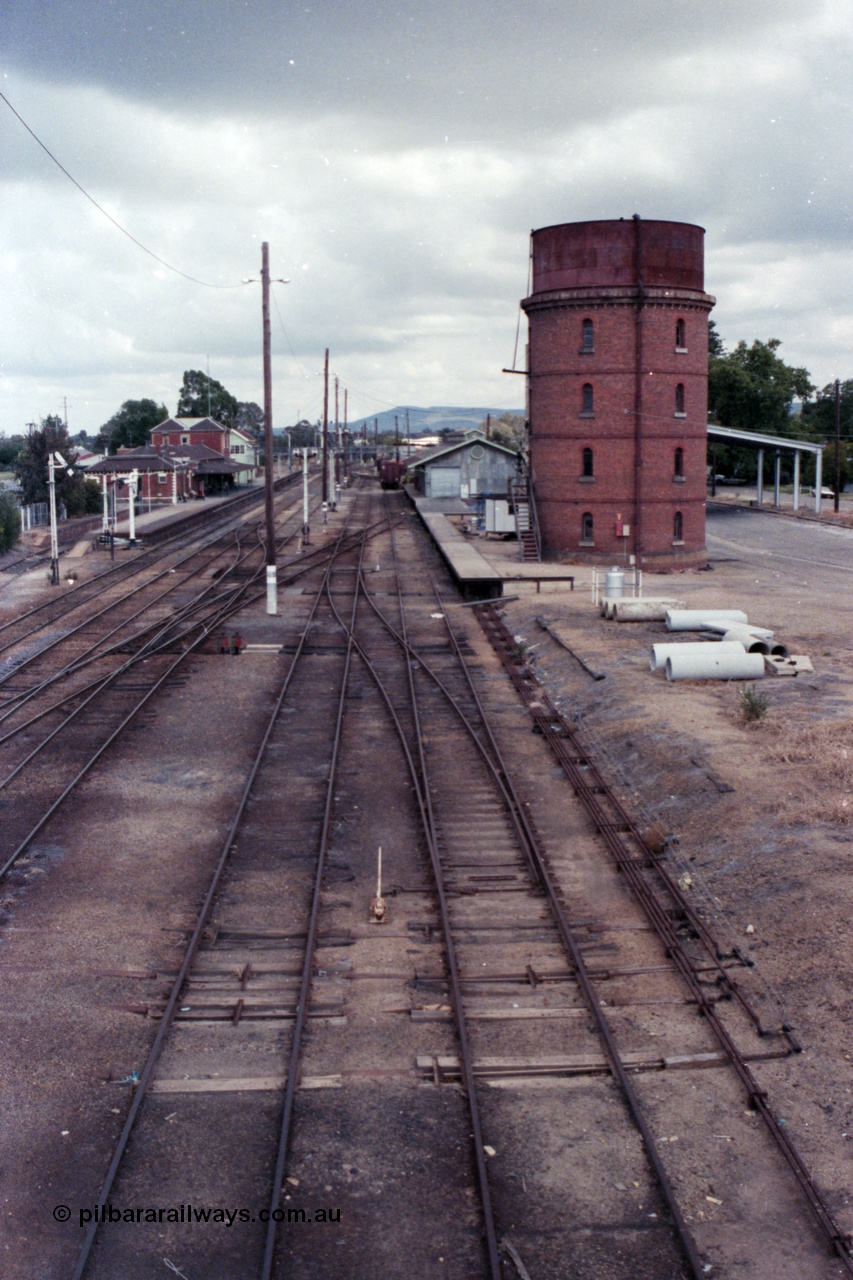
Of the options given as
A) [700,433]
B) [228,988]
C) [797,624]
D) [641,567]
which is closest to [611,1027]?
[228,988]

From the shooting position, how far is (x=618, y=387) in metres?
40.2

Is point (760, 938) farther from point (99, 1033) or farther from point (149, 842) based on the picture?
point (149, 842)

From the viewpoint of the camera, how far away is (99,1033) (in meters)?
8.95

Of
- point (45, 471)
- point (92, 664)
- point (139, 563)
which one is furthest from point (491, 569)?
point (45, 471)

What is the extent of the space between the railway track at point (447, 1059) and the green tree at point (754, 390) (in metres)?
82.0

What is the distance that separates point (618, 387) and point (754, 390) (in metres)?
56.2

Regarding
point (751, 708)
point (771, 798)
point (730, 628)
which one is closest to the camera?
point (771, 798)

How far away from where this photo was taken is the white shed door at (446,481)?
75250 millimetres

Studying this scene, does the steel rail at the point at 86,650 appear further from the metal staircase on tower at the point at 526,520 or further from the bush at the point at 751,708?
the bush at the point at 751,708

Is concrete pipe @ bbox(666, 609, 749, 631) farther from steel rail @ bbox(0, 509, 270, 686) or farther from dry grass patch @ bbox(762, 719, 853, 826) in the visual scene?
steel rail @ bbox(0, 509, 270, 686)

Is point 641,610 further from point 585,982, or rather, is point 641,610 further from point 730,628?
point 585,982

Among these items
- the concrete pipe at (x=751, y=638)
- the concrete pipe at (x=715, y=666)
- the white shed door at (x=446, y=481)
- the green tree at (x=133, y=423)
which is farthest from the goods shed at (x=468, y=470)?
the green tree at (x=133, y=423)

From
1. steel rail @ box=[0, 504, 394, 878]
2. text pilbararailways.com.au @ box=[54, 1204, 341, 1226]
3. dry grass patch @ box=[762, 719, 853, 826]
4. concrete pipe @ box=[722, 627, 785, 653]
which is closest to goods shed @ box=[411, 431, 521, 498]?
steel rail @ box=[0, 504, 394, 878]

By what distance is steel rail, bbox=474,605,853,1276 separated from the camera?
685 centimetres
